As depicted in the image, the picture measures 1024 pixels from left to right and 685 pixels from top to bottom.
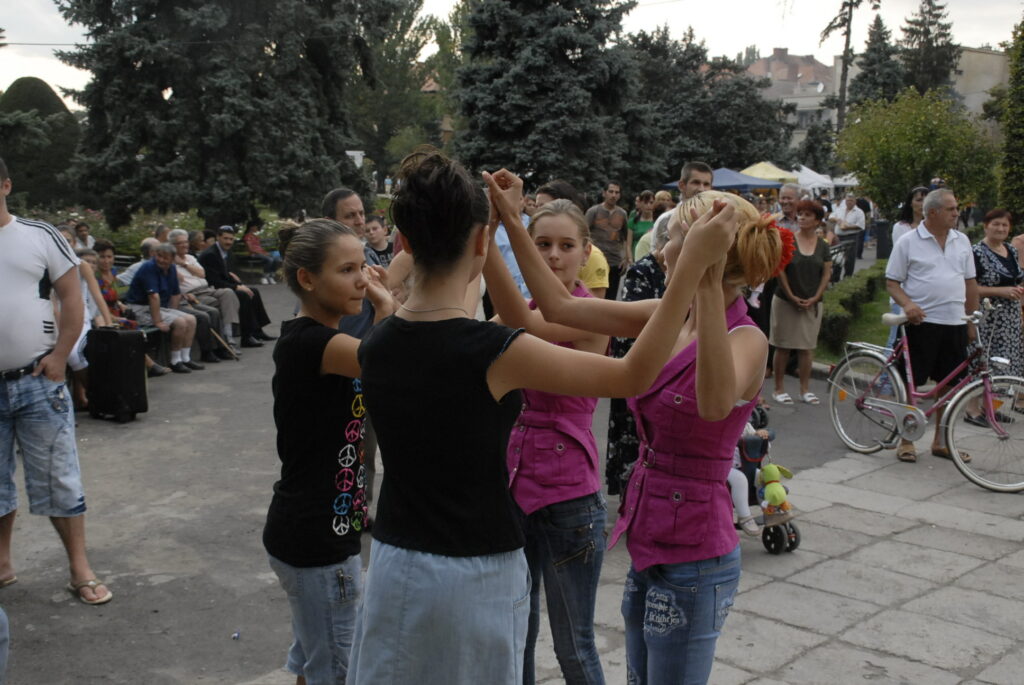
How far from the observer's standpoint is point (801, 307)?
10227mm

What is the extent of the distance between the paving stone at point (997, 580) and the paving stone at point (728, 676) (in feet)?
6.16

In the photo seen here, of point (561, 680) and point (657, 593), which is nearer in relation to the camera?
point (657, 593)

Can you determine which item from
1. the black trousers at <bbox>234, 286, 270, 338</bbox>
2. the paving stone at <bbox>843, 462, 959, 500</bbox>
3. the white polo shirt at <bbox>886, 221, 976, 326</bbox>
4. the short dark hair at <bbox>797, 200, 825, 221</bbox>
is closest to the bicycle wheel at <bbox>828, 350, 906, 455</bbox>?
the paving stone at <bbox>843, 462, 959, 500</bbox>

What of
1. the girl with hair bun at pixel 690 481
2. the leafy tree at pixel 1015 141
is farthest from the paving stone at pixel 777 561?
the leafy tree at pixel 1015 141

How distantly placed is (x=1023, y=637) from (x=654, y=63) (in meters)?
42.4

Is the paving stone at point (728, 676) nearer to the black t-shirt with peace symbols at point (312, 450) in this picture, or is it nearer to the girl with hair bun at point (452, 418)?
the black t-shirt with peace symbols at point (312, 450)

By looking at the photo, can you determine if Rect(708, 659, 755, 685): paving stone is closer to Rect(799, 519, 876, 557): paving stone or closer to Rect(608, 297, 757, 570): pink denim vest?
Rect(608, 297, 757, 570): pink denim vest

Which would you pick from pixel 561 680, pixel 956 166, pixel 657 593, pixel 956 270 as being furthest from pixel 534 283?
pixel 956 166

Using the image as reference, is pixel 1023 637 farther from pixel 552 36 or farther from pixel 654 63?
pixel 654 63

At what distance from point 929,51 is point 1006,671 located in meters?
61.3

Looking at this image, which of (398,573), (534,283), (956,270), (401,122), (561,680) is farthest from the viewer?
(401,122)

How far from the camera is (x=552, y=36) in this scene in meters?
25.8

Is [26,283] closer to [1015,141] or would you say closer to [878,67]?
[1015,141]

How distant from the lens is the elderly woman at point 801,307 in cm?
1020
